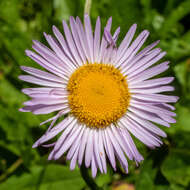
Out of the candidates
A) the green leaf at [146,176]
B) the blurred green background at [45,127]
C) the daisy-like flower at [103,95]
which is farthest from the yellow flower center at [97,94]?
the green leaf at [146,176]

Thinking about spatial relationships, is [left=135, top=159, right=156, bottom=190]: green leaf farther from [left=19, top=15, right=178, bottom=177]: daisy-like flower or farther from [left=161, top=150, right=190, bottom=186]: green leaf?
[left=19, top=15, right=178, bottom=177]: daisy-like flower

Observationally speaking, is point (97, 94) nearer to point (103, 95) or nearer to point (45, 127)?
point (103, 95)

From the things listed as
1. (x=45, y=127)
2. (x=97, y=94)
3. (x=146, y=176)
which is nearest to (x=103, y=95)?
(x=97, y=94)

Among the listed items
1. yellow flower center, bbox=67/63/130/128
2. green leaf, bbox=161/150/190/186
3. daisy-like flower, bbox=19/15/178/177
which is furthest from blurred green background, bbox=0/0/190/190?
yellow flower center, bbox=67/63/130/128

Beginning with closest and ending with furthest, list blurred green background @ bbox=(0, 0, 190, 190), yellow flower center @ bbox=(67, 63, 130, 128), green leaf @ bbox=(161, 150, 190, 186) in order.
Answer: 1. yellow flower center @ bbox=(67, 63, 130, 128)
2. blurred green background @ bbox=(0, 0, 190, 190)
3. green leaf @ bbox=(161, 150, 190, 186)

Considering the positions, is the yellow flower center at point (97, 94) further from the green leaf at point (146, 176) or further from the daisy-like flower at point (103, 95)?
the green leaf at point (146, 176)
